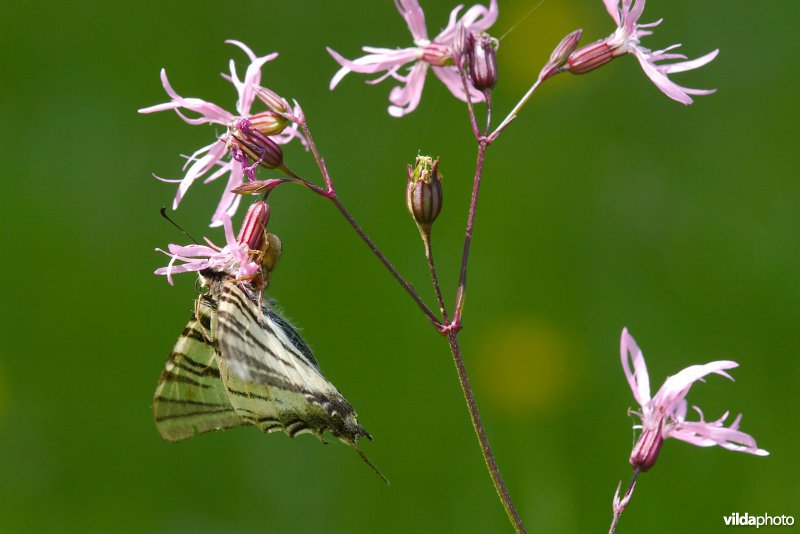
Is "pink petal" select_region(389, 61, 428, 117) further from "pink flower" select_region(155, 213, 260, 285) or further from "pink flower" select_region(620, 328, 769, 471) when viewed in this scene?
"pink flower" select_region(620, 328, 769, 471)

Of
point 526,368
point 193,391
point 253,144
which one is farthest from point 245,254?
point 526,368

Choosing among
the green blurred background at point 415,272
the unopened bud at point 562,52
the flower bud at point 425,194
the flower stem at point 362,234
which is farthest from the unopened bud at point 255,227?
the green blurred background at point 415,272

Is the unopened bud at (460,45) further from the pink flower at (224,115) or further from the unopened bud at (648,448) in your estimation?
the unopened bud at (648,448)

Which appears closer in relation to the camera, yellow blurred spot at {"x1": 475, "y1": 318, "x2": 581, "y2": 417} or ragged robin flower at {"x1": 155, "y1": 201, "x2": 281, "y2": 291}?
ragged robin flower at {"x1": 155, "y1": 201, "x2": 281, "y2": 291}

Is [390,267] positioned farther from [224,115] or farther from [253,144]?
[224,115]

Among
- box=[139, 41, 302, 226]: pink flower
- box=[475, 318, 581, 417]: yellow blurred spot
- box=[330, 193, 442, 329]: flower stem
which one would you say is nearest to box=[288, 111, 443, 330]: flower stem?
box=[330, 193, 442, 329]: flower stem

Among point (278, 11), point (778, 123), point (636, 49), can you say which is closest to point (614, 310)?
point (778, 123)
